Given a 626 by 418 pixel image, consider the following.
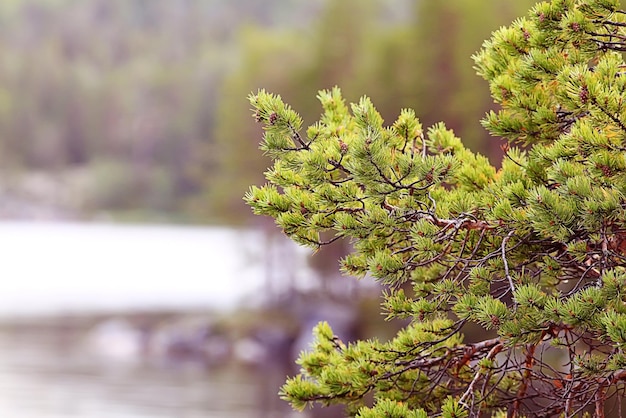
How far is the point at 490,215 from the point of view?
12.1 ft

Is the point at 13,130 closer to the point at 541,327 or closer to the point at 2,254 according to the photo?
the point at 2,254

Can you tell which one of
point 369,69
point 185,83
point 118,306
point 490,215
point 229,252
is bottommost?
point 490,215

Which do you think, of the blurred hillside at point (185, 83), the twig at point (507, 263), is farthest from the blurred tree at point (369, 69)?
the twig at point (507, 263)

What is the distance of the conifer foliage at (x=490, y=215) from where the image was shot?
3.39 m

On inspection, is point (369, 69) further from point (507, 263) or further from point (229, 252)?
point (229, 252)

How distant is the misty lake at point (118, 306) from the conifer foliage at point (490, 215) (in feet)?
41.1

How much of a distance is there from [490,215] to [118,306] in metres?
28.8

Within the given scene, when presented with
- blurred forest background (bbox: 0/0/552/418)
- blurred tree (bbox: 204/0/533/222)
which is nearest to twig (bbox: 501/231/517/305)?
blurred forest background (bbox: 0/0/552/418)

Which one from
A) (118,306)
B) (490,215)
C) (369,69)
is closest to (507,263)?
(490,215)

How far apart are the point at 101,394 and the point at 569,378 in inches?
602

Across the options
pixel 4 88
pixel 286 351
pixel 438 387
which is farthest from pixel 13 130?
pixel 438 387

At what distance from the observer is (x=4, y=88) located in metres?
71.4

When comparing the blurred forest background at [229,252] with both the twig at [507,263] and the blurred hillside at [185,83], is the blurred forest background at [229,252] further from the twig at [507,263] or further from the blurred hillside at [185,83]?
the twig at [507,263]

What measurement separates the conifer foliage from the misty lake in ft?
41.1
